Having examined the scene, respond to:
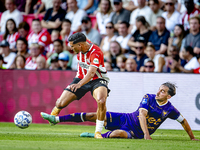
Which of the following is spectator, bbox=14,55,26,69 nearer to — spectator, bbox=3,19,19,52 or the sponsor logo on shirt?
spectator, bbox=3,19,19,52

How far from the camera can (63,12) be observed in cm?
1406

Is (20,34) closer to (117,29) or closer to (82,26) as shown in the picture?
(82,26)

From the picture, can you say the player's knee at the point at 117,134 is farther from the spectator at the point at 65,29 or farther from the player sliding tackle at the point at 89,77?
the spectator at the point at 65,29

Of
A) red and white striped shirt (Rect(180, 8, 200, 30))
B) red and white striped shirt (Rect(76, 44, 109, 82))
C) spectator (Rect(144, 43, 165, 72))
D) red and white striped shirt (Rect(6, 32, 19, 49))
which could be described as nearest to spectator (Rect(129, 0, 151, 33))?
red and white striped shirt (Rect(180, 8, 200, 30))

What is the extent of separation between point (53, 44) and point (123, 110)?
157 inches

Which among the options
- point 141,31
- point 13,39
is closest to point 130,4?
point 141,31

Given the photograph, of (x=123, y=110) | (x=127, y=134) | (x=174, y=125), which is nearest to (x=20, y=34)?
(x=123, y=110)

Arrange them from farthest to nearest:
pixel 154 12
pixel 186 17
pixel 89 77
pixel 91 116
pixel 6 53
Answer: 1. pixel 6 53
2. pixel 154 12
3. pixel 186 17
4. pixel 91 116
5. pixel 89 77

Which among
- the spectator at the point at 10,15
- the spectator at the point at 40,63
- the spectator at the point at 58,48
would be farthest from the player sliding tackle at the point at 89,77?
the spectator at the point at 10,15

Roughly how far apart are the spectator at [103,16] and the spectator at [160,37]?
2117 millimetres

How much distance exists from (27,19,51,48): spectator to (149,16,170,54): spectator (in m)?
4.06

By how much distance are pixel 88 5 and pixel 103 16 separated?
111cm

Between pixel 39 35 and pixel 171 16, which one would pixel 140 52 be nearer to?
pixel 171 16

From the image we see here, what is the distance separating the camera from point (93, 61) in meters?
7.07
